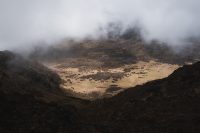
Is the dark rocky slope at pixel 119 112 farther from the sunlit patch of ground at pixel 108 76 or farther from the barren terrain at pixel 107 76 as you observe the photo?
the sunlit patch of ground at pixel 108 76

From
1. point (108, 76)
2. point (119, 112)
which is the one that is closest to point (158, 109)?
point (119, 112)

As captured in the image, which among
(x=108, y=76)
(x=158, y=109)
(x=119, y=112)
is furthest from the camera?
(x=108, y=76)

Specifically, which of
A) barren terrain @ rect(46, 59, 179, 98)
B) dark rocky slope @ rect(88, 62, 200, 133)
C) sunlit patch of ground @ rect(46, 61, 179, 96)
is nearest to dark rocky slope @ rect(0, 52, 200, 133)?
dark rocky slope @ rect(88, 62, 200, 133)

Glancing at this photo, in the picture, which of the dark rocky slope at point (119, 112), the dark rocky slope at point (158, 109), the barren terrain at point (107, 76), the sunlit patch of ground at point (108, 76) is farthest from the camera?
the sunlit patch of ground at point (108, 76)

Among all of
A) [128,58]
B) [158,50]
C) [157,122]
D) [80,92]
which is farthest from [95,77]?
[157,122]

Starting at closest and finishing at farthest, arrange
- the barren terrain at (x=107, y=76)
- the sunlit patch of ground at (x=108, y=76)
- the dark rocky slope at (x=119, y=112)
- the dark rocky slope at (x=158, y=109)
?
the dark rocky slope at (x=158, y=109)
the dark rocky slope at (x=119, y=112)
the barren terrain at (x=107, y=76)
the sunlit patch of ground at (x=108, y=76)

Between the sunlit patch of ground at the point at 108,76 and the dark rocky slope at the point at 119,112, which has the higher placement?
the sunlit patch of ground at the point at 108,76

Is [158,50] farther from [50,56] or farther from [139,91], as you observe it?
[139,91]

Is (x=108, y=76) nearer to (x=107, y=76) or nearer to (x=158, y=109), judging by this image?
(x=107, y=76)

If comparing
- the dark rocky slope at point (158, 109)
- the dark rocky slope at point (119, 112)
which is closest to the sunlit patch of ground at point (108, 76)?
the dark rocky slope at point (158, 109)
